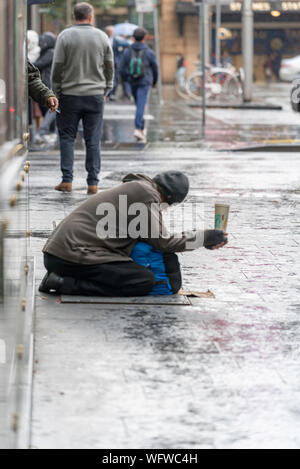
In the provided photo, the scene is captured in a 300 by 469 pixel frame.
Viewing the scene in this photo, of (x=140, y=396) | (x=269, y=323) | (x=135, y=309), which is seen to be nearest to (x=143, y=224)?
(x=135, y=309)

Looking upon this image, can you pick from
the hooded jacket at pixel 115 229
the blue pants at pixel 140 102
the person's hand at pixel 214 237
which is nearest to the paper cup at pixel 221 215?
the person's hand at pixel 214 237

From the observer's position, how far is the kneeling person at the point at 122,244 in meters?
6.05

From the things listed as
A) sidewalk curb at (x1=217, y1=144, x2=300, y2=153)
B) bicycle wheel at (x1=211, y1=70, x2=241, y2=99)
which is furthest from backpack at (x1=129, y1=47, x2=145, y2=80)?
bicycle wheel at (x1=211, y1=70, x2=241, y2=99)

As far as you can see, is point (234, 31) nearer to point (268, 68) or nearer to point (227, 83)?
point (268, 68)

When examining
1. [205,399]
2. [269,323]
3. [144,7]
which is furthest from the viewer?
[144,7]

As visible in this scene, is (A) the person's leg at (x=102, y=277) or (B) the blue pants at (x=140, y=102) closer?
(A) the person's leg at (x=102, y=277)

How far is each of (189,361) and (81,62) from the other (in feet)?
21.3

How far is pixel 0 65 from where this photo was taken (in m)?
3.69

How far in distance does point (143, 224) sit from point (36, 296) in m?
0.79

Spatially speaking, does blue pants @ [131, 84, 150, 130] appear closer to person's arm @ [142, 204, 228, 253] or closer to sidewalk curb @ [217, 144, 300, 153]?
sidewalk curb @ [217, 144, 300, 153]

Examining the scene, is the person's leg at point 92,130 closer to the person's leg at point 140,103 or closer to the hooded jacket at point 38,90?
the hooded jacket at point 38,90

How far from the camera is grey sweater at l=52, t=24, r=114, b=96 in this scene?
11.0 m
